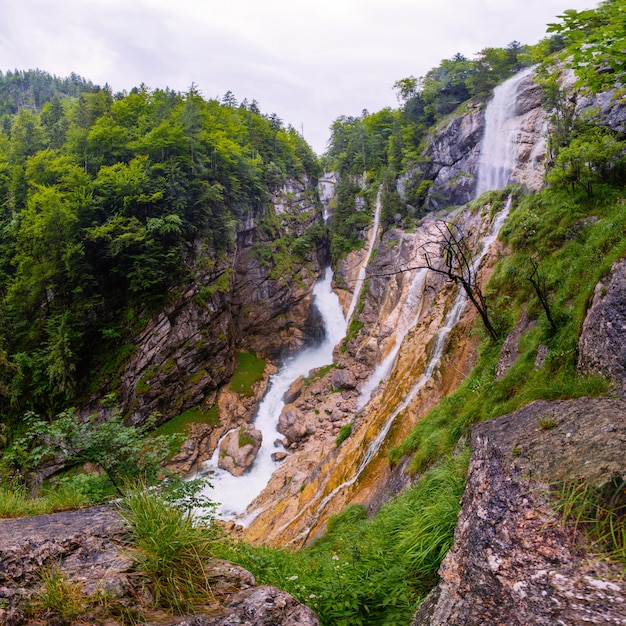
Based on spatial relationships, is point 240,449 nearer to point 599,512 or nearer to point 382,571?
point 382,571

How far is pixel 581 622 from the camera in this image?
6.38 feet

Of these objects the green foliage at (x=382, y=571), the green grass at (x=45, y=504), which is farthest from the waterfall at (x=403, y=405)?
the green grass at (x=45, y=504)

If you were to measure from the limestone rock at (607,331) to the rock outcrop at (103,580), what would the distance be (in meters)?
4.23

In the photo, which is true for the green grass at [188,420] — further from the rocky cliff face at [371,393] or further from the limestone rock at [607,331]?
the limestone rock at [607,331]

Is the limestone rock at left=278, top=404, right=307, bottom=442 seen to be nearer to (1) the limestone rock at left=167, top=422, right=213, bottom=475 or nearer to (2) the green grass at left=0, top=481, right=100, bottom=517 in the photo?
(1) the limestone rock at left=167, top=422, right=213, bottom=475

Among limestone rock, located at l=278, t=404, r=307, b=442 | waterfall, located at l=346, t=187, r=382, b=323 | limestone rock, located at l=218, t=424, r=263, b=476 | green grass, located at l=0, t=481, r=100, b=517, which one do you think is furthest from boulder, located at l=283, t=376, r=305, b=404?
green grass, located at l=0, t=481, r=100, b=517

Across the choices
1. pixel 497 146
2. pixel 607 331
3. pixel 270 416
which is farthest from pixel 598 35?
pixel 497 146

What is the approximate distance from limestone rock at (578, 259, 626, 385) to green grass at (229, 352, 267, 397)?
22.7 m

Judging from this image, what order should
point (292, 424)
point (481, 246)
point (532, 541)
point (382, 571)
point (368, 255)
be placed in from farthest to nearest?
point (368, 255)
point (292, 424)
point (481, 246)
point (382, 571)
point (532, 541)

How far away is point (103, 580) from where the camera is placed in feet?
8.70

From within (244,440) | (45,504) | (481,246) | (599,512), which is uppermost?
(481,246)

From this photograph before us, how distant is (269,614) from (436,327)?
45.7ft

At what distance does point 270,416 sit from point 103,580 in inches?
873

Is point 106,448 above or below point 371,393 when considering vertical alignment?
above
